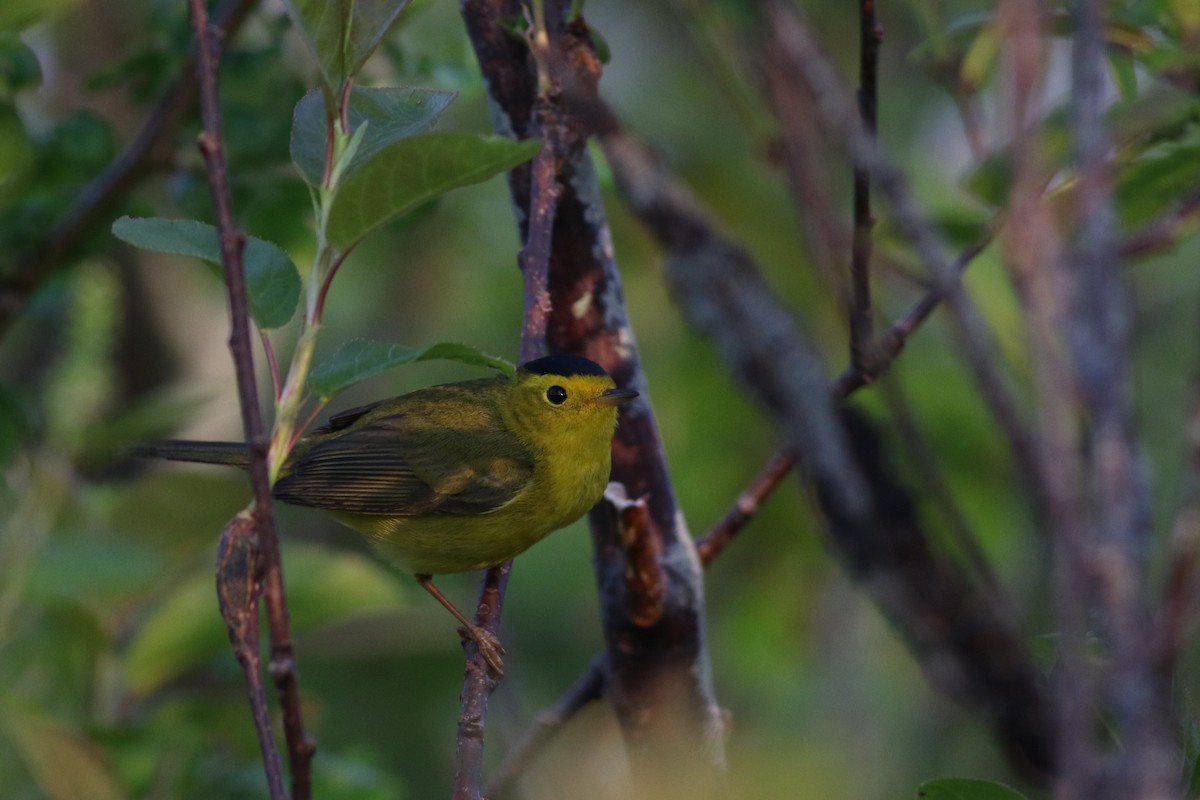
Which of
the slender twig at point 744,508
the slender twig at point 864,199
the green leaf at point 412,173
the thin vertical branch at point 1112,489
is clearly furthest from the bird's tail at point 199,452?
the thin vertical branch at point 1112,489

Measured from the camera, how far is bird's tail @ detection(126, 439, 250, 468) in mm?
4102

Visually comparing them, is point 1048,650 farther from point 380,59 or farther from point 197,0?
point 380,59

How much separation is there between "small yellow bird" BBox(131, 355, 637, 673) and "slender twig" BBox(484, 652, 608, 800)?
9.3 inches

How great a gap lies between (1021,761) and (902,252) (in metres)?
3.10

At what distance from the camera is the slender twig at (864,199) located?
228 centimetres

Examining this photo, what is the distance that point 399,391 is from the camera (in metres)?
6.91

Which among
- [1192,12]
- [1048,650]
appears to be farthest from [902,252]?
[1048,650]

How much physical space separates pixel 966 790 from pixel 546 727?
55.8 inches

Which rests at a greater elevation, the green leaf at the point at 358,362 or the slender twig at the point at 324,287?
the slender twig at the point at 324,287

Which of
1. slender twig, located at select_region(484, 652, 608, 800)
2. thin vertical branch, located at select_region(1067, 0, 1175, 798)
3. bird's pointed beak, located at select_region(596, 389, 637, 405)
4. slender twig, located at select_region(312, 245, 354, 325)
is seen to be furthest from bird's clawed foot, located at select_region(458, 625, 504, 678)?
thin vertical branch, located at select_region(1067, 0, 1175, 798)

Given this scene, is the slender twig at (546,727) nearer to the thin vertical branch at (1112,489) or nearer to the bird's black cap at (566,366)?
the bird's black cap at (566,366)

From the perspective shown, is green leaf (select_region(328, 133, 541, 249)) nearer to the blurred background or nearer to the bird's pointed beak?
the blurred background

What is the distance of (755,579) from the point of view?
5.57 metres

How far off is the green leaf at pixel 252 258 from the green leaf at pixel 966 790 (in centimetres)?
123
